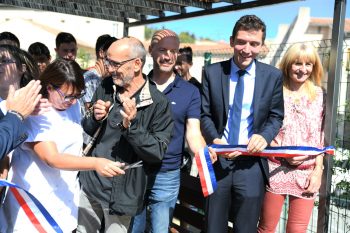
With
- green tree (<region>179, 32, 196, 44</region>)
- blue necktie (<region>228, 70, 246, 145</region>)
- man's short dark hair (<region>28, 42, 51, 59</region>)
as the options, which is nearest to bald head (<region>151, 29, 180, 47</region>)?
blue necktie (<region>228, 70, 246, 145</region>)

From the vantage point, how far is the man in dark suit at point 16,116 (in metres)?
1.91

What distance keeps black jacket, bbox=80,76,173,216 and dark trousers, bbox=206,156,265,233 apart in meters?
0.50

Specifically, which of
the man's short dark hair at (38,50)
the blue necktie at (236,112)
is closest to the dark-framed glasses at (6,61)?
the blue necktie at (236,112)

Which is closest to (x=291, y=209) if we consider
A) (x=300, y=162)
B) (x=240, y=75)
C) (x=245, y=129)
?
(x=300, y=162)

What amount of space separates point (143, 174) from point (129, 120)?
1.54 ft

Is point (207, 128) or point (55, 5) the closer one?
point (207, 128)

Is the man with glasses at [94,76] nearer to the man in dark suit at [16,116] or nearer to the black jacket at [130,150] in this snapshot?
the black jacket at [130,150]

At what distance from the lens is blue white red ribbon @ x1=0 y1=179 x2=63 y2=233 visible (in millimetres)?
2371

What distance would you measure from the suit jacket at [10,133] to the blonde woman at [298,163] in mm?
1944

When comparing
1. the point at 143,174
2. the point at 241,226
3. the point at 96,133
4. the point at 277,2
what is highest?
the point at 277,2

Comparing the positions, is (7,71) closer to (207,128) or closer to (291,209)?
(207,128)

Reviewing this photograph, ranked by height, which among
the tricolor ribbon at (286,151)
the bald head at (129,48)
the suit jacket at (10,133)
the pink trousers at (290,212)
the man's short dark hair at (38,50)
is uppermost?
the man's short dark hair at (38,50)

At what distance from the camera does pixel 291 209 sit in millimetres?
3230

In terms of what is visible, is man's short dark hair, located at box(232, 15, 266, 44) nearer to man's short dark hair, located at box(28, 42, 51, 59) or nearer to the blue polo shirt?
the blue polo shirt
